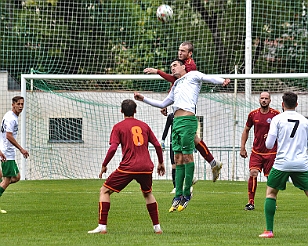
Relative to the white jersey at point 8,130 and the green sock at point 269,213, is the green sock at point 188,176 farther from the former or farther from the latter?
the white jersey at point 8,130

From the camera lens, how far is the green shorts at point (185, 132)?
12.6 meters

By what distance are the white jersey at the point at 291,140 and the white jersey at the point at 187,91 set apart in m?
2.68

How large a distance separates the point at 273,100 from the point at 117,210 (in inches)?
656

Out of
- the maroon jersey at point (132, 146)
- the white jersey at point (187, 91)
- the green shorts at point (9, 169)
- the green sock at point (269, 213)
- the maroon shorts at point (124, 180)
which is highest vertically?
the white jersey at point (187, 91)

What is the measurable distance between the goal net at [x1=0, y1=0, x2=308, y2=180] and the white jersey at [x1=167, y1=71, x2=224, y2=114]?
1041 cm

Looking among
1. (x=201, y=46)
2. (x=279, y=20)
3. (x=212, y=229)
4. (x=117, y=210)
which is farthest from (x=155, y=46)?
(x=212, y=229)

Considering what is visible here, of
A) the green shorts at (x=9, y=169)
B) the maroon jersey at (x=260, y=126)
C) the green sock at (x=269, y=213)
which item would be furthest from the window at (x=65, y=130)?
the green sock at (x=269, y=213)

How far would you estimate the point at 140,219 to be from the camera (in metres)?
12.7

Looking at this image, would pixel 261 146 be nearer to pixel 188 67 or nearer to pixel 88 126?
pixel 188 67

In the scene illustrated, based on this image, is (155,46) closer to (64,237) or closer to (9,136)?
(9,136)

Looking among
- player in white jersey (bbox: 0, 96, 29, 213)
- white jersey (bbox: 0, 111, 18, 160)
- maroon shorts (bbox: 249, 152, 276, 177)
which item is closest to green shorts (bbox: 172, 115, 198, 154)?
maroon shorts (bbox: 249, 152, 276, 177)

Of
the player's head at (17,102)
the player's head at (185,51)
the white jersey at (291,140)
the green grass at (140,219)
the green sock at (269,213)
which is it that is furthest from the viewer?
the player's head at (17,102)

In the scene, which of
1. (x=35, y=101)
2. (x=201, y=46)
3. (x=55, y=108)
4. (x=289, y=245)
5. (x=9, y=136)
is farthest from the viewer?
(x=201, y=46)

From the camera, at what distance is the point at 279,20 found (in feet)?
107
